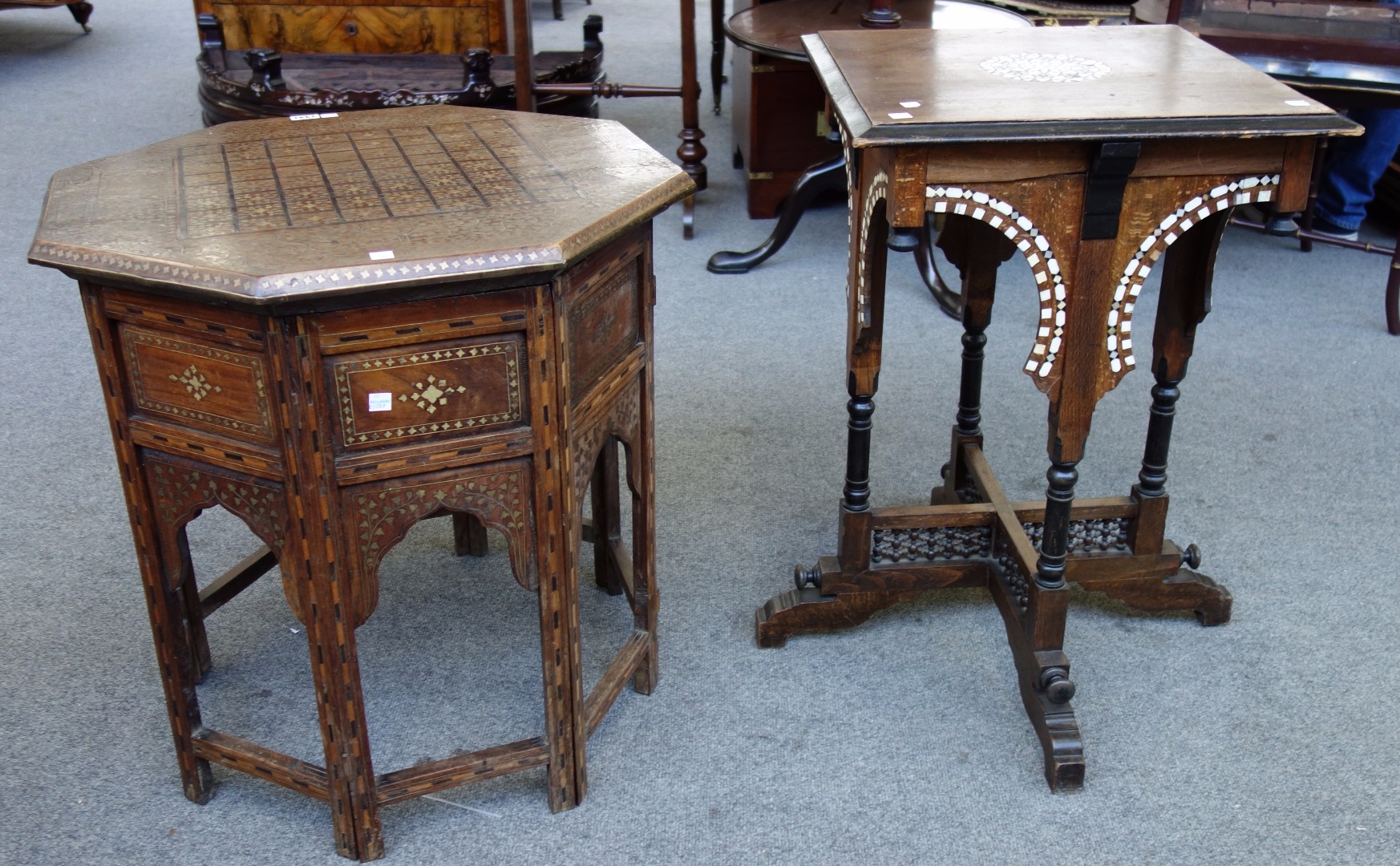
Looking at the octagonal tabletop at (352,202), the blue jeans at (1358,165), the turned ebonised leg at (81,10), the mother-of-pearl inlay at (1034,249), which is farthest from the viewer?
the turned ebonised leg at (81,10)

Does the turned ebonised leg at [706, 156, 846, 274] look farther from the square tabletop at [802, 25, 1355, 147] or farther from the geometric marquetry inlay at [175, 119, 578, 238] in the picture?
the geometric marquetry inlay at [175, 119, 578, 238]

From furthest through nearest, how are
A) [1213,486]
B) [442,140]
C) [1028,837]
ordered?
[1213,486], [442,140], [1028,837]

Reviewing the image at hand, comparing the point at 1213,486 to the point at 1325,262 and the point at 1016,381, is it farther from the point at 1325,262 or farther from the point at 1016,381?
the point at 1325,262

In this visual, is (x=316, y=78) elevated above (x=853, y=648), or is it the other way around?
(x=316, y=78)

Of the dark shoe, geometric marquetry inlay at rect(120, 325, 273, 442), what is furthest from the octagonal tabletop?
the dark shoe

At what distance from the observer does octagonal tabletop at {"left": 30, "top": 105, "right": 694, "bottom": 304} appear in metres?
1.48

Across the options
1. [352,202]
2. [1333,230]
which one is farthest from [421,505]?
[1333,230]

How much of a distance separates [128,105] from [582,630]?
4.16m

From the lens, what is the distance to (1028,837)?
1.86 m

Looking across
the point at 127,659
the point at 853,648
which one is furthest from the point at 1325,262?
the point at 127,659

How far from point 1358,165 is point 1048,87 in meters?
2.60

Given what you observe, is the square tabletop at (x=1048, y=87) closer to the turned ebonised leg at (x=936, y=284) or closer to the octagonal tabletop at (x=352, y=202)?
the octagonal tabletop at (x=352, y=202)

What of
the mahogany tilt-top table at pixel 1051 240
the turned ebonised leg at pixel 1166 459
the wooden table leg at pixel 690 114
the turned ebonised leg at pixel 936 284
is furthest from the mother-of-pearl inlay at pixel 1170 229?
the wooden table leg at pixel 690 114

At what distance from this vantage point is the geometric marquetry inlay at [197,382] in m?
1.54
